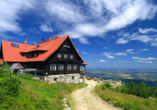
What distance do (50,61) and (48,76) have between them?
330 centimetres

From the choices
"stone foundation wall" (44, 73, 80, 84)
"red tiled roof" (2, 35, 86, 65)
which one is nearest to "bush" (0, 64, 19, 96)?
"stone foundation wall" (44, 73, 80, 84)

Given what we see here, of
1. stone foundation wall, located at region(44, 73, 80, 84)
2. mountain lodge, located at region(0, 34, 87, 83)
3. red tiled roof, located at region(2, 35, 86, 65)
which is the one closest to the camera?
stone foundation wall, located at region(44, 73, 80, 84)

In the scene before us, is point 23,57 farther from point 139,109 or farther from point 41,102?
point 139,109

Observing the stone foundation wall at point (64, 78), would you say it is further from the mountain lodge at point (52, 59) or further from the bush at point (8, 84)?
the bush at point (8, 84)

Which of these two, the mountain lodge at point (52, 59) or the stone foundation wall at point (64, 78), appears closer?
the stone foundation wall at point (64, 78)

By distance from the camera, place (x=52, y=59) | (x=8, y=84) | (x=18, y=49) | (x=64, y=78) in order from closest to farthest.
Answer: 1. (x=8, y=84)
2. (x=52, y=59)
3. (x=64, y=78)
4. (x=18, y=49)

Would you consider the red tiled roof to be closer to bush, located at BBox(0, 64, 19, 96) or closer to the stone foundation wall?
the stone foundation wall

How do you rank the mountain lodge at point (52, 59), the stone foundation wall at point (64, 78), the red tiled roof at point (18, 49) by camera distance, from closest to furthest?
the stone foundation wall at point (64, 78)
the mountain lodge at point (52, 59)
the red tiled roof at point (18, 49)

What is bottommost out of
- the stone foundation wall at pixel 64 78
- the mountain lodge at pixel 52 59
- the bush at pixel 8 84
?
the stone foundation wall at pixel 64 78

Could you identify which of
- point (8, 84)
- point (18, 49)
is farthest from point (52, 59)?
point (8, 84)

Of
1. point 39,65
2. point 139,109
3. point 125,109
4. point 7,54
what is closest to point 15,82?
point 125,109

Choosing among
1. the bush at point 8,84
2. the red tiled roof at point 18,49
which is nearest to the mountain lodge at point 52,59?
the red tiled roof at point 18,49

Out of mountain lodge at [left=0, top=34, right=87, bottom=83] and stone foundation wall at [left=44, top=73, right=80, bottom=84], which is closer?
stone foundation wall at [left=44, top=73, right=80, bottom=84]

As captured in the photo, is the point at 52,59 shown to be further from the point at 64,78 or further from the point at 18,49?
the point at 18,49
